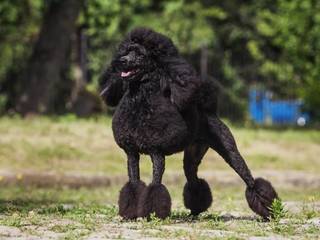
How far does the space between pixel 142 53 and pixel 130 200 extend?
4.54 feet

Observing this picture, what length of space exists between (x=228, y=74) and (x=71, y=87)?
4868 mm

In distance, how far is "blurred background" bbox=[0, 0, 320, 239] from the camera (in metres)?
9.94

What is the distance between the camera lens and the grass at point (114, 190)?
736 centimetres

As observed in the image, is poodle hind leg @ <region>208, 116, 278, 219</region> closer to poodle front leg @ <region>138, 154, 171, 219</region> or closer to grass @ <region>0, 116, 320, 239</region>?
grass @ <region>0, 116, 320, 239</region>

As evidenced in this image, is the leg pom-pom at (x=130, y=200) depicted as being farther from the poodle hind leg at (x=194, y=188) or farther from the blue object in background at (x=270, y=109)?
the blue object in background at (x=270, y=109)

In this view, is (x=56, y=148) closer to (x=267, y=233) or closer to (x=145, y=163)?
(x=145, y=163)

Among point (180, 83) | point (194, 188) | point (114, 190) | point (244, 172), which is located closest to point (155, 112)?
point (180, 83)

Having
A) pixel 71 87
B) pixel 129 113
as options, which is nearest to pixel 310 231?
pixel 129 113

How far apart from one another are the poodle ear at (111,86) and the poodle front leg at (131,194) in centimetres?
66

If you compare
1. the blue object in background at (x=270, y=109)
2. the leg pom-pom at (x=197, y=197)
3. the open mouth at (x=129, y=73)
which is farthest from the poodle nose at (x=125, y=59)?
the blue object in background at (x=270, y=109)

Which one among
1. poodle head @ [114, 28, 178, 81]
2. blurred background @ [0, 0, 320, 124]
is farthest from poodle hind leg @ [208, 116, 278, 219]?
blurred background @ [0, 0, 320, 124]

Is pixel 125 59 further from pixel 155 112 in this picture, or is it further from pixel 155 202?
pixel 155 202

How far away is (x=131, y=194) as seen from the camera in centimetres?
820

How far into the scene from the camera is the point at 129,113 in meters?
8.25
